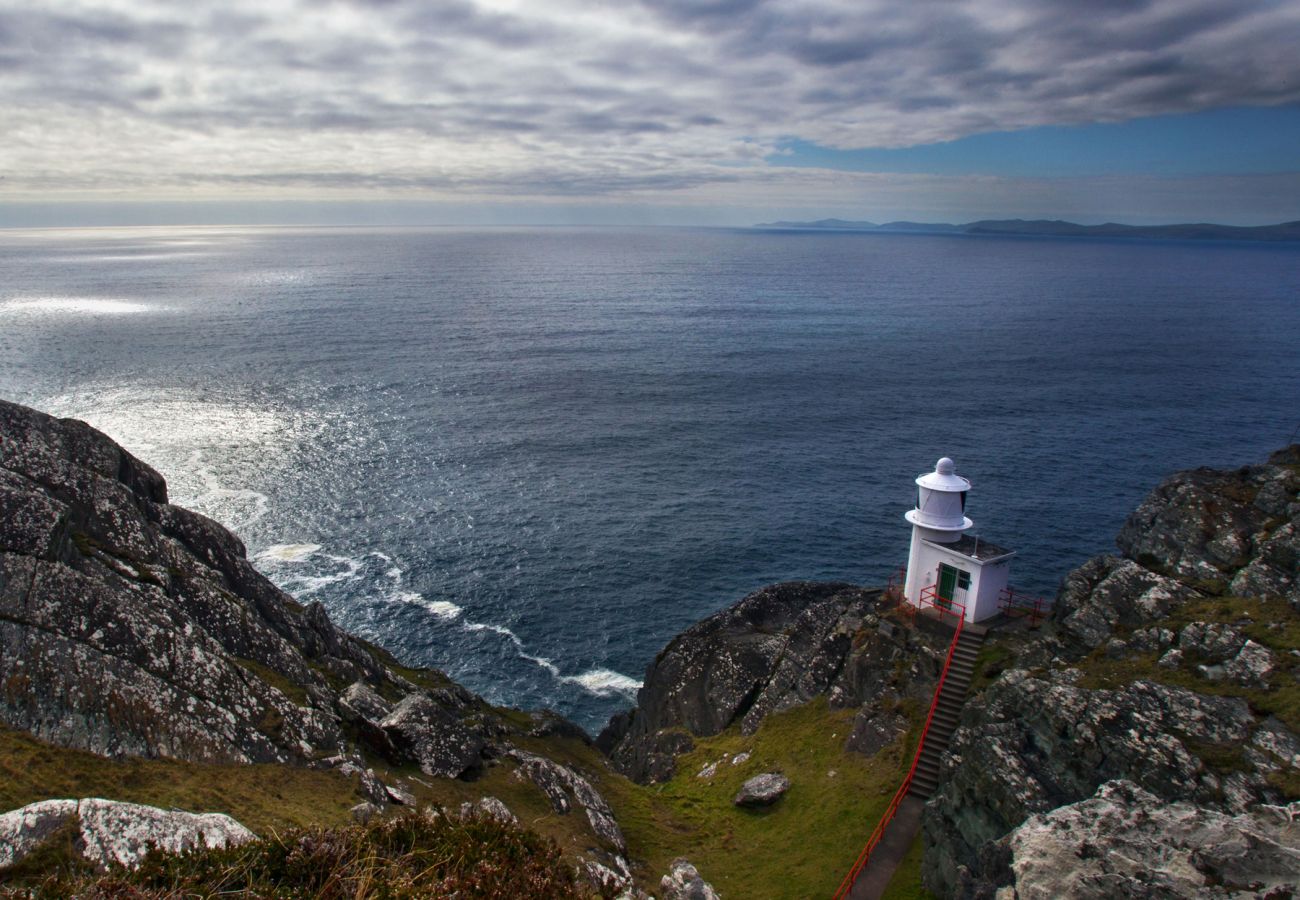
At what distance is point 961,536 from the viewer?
4141 centimetres

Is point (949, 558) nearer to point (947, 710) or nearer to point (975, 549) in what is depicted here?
point (975, 549)

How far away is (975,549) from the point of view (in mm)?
39406

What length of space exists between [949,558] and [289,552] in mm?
53817

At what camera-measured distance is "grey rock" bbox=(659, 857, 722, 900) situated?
83.5ft

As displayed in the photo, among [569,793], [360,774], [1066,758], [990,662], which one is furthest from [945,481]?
[360,774]

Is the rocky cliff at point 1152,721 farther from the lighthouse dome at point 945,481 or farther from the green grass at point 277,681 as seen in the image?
the green grass at point 277,681

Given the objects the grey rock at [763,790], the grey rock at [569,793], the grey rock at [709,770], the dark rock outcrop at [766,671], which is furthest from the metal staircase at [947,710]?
the grey rock at [569,793]

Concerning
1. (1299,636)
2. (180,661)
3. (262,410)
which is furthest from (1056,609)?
(262,410)

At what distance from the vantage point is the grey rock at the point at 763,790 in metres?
33.7

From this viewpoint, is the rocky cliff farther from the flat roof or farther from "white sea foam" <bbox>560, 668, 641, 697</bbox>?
"white sea foam" <bbox>560, 668, 641, 697</bbox>

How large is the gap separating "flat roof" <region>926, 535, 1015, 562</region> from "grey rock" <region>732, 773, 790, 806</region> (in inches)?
551

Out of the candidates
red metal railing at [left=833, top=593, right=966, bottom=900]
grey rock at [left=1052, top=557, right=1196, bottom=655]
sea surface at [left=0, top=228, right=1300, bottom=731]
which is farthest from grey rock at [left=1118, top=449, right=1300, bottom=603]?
sea surface at [left=0, top=228, right=1300, bottom=731]

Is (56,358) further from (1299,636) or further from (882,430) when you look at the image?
(1299,636)

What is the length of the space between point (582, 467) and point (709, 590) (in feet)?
92.7
